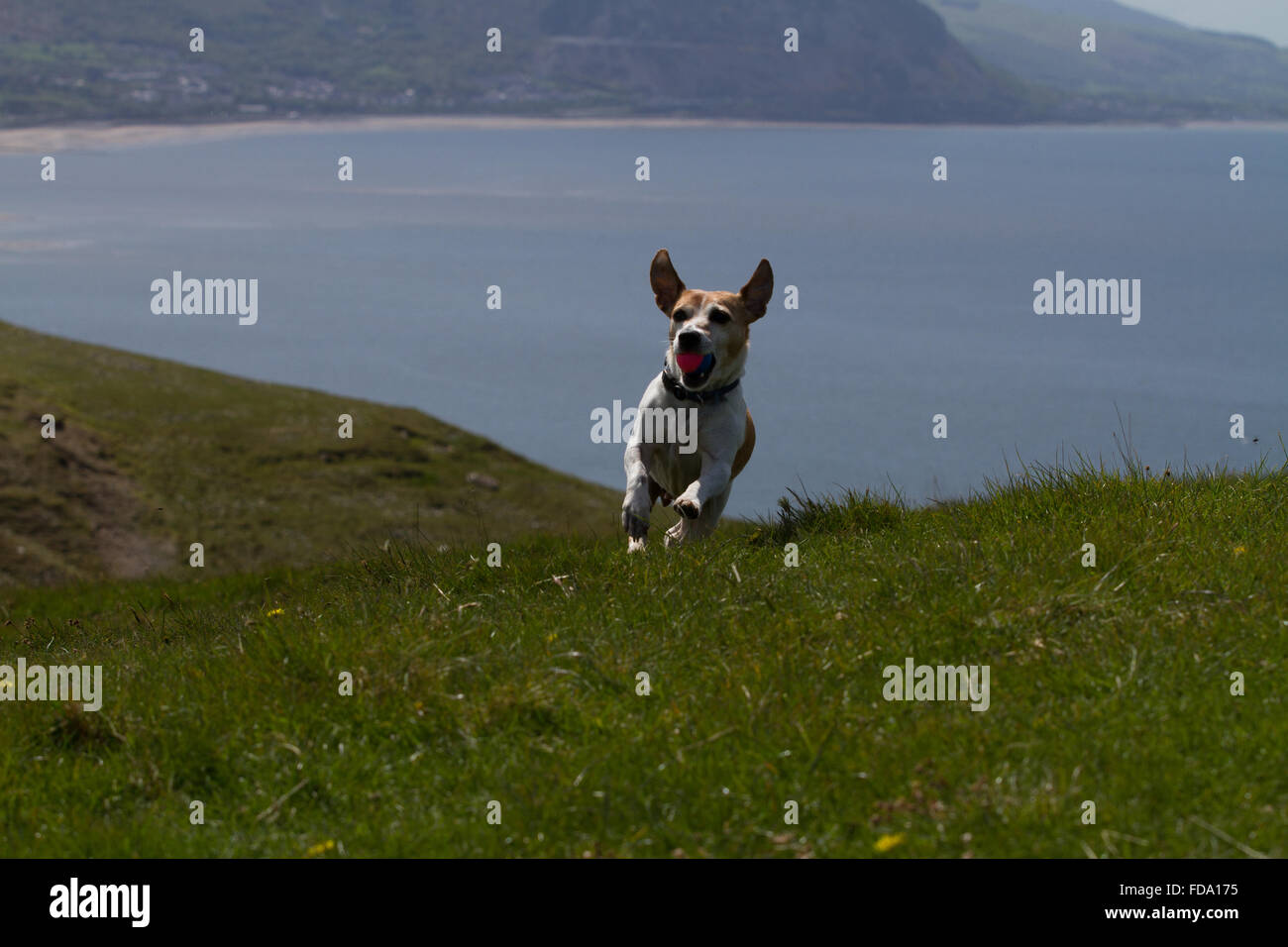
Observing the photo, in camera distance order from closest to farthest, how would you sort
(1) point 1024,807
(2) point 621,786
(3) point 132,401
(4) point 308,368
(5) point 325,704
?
(1) point 1024,807 → (2) point 621,786 → (5) point 325,704 → (3) point 132,401 → (4) point 308,368

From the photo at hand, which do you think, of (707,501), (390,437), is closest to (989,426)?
(390,437)

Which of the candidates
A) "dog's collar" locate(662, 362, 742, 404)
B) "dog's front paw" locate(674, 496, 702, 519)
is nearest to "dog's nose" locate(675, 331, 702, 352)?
"dog's collar" locate(662, 362, 742, 404)

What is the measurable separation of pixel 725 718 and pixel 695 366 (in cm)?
497

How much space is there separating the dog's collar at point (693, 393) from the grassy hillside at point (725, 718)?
249cm

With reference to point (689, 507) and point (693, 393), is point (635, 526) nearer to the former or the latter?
point (689, 507)

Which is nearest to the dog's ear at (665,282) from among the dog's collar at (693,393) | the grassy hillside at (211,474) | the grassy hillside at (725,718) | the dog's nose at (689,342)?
the dog's collar at (693,393)

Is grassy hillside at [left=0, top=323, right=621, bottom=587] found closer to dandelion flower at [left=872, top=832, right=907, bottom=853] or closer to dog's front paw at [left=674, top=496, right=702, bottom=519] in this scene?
dog's front paw at [left=674, top=496, right=702, bottom=519]

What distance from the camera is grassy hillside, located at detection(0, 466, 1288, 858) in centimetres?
579

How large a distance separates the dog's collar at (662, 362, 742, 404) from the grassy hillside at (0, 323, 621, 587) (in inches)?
965

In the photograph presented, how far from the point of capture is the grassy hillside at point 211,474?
138ft

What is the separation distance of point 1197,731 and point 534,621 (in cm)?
393

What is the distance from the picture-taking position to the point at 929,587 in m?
8.09

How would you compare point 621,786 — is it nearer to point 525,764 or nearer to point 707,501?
point 525,764

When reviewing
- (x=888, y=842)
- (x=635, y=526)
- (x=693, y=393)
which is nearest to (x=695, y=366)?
(x=693, y=393)
